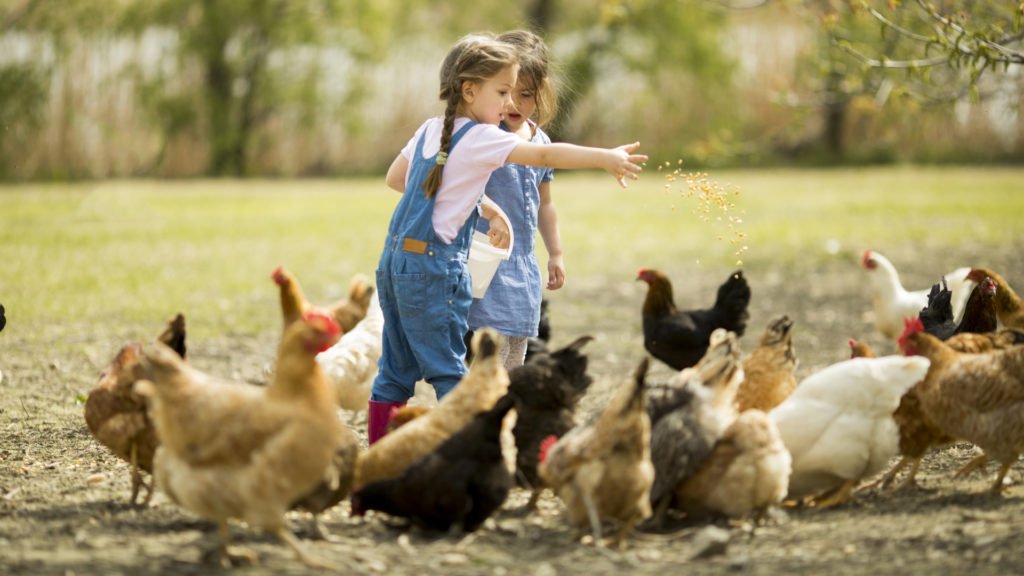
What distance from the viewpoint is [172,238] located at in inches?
615

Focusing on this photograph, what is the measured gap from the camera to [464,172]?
5090 millimetres

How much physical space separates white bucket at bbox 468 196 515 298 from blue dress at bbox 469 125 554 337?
187mm

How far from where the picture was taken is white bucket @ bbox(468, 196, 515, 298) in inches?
215

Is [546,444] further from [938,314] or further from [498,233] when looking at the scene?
[938,314]

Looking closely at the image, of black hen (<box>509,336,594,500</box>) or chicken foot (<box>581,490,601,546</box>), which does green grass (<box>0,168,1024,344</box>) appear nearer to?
black hen (<box>509,336,594,500</box>)

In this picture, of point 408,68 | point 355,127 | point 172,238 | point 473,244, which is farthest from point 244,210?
point 473,244

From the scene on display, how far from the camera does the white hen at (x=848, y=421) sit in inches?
189

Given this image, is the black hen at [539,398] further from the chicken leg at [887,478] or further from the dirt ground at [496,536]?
the chicken leg at [887,478]

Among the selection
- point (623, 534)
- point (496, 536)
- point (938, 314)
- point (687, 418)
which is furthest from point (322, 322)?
point (938, 314)

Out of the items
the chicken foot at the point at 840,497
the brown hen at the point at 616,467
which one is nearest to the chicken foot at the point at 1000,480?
the chicken foot at the point at 840,497

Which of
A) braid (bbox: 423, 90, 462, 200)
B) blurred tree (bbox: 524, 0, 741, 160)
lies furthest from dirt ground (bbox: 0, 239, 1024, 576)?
blurred tree (bbox: 524, 0, 741, 160)

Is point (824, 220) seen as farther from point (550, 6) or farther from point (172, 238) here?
point (550, 6)

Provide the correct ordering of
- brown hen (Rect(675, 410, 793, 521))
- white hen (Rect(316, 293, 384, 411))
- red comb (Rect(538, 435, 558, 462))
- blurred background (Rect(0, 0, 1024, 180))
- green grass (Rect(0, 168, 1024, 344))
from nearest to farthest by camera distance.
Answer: brown hen (Rect(675, 410, 793, 521)) → red comb (Rect(538, 435, 558, 462)) → white hen (Rect(316, 293, 384, 411)) → green grass (Rect(0, 168, 1024, 344)) → blurred background (Rect(0, 0, 1024, 180))

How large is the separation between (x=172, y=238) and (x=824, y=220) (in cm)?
904
